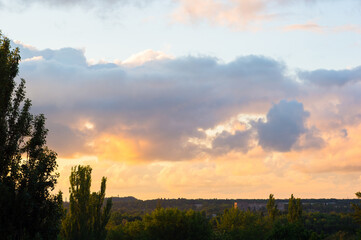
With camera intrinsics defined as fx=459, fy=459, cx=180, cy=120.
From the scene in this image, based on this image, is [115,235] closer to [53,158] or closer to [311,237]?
[311,237]

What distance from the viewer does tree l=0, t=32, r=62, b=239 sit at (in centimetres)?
2644

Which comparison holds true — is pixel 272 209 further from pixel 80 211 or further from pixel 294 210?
pixel 80 211

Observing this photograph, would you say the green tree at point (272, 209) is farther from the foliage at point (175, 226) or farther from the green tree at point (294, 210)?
the foliage at point (175, 226)

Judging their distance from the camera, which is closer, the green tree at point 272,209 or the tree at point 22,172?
the tree at point 22,172

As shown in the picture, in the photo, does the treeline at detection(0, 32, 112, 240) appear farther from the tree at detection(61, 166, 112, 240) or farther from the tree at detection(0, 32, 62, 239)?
the tree at detection(61, 166, 112, 240)

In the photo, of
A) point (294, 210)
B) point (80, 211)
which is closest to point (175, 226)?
point (80, 211)

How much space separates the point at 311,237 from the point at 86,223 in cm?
3302

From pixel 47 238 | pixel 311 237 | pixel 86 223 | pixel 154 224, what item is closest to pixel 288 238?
pixel 311 237

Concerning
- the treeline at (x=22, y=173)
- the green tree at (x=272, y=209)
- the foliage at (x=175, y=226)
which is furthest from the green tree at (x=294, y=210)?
the treeline at (x=22, y=173)

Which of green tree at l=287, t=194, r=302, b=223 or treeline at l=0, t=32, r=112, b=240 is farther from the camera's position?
green tree at l=287, t=194, r=302, b=223

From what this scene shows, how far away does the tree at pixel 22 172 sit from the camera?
26438mm

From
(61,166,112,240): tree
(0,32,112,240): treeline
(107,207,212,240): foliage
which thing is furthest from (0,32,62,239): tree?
(107,207,212,240): foliage

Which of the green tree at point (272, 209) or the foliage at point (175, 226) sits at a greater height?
the green tree at point (272, 209)

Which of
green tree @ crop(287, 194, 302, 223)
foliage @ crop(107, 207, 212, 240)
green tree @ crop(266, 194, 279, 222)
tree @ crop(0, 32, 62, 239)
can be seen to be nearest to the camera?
tree @ crop(0, 32, 62, 239)
